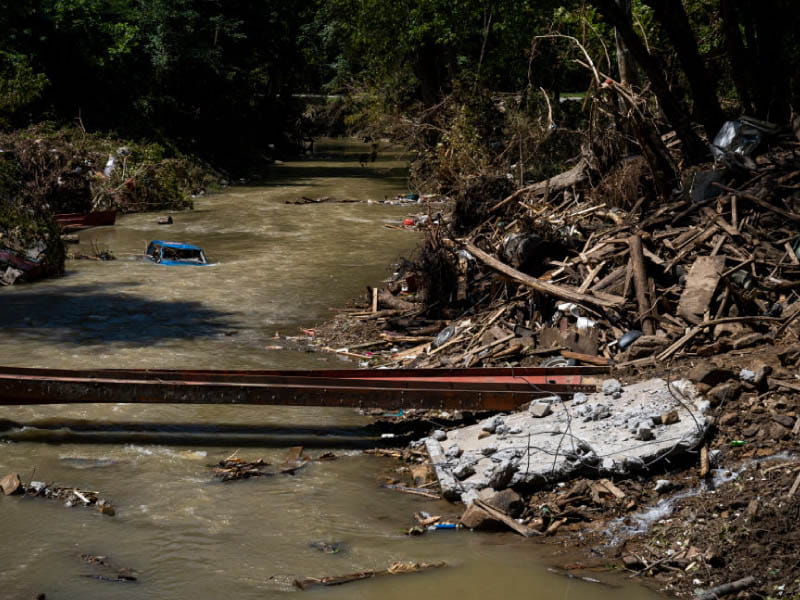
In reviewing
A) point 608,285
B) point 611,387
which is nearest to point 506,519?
point 611,387

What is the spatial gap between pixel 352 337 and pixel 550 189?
4.37m

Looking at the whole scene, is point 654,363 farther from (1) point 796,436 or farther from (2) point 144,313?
(2) point 144,313

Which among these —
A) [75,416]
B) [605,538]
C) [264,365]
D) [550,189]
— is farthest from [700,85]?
[75,416]

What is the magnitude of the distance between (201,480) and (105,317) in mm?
6614

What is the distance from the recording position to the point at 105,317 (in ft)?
45.4

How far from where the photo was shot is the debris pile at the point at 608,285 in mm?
9445

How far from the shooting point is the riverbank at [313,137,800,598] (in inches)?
255

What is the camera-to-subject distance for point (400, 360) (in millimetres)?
11484

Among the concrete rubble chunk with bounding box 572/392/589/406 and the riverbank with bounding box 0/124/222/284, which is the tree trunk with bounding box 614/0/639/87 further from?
the riverbank with bounding box 0/124/222/284

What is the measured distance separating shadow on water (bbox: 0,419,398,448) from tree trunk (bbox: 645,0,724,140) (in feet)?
24.6

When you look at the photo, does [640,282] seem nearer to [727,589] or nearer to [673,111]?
[673,111]

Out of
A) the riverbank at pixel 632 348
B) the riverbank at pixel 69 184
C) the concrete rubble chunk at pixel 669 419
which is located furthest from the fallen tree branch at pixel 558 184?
the riverbank at pixel 69 184

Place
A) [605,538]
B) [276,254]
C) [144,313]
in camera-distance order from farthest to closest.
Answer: [276,254]
[144,313]
[605,538]

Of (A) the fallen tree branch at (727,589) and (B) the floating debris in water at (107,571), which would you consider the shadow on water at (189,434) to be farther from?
(A) the fallen tree branch at (727,589)
